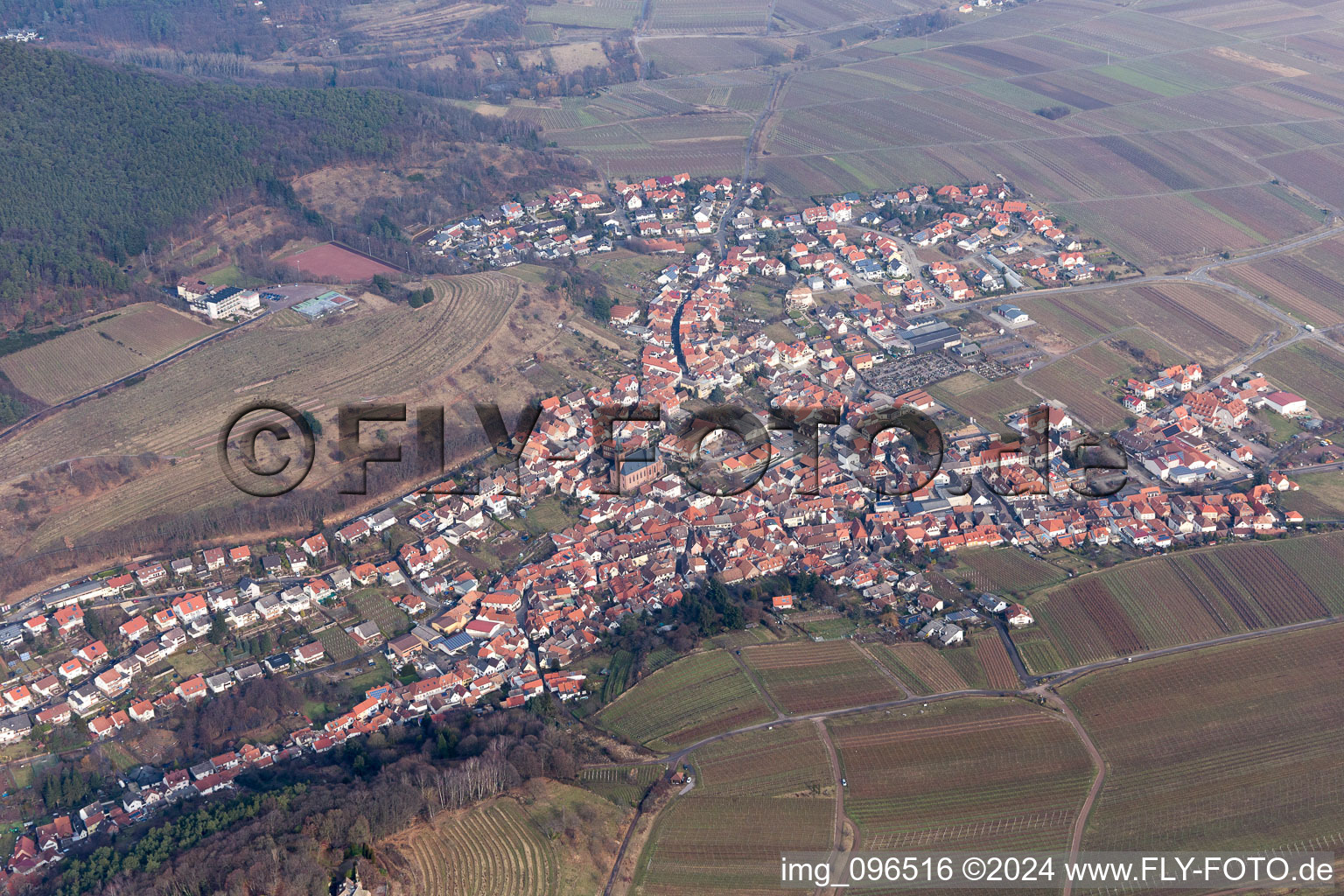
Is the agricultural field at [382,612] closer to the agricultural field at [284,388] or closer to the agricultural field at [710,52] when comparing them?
the agricultural field at [284,388]

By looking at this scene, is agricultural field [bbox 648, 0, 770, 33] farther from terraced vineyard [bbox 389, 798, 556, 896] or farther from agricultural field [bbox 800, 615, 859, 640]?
terraced vineyard [bbox 389, 798, 556, 896]

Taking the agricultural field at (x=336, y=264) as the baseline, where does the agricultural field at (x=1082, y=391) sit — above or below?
below

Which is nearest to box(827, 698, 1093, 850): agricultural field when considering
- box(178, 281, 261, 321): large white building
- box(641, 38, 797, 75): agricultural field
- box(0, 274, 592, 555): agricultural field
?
box(0, 274, 592, 555): agricultural field

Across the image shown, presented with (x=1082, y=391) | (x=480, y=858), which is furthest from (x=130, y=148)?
(x=480, y=858)

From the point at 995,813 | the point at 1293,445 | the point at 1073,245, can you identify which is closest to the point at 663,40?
the point at 1073,245

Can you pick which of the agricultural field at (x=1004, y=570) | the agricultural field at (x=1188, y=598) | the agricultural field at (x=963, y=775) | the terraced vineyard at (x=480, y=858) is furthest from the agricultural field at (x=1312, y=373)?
the terraced vineyard at (x=480, y=858)

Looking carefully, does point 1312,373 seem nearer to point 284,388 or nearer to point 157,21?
point 284,388
